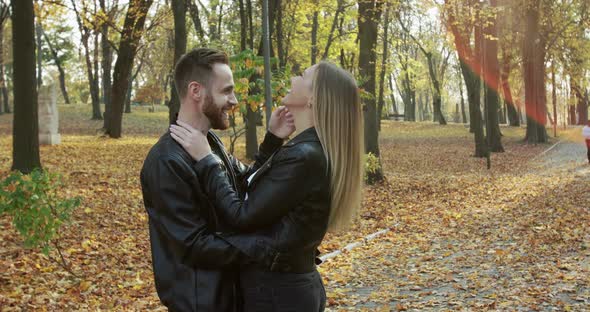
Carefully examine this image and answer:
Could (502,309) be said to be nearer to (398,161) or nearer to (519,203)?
(519,203)

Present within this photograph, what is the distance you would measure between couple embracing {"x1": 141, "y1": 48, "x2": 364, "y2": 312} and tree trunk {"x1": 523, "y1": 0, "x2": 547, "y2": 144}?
3367 cm

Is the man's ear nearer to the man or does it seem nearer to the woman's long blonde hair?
the man

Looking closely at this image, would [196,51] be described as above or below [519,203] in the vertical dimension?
above

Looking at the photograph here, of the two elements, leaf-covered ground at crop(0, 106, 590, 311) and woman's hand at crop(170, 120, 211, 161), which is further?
leaf-covered ground at crop(0, 106, 590, 311)

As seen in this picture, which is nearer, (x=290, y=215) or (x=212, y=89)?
(x=290, y=215)

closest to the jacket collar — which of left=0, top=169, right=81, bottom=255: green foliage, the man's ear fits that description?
the man's ear

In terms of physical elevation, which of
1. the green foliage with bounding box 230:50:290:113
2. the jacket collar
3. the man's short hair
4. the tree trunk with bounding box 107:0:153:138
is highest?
the tree trunk with bounding box 107:0:153:138

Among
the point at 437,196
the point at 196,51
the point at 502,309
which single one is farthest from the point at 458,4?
the point at 196,51

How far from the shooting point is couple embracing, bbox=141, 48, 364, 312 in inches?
98.9

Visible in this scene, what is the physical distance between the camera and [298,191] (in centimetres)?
254

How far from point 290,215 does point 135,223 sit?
29.4ft

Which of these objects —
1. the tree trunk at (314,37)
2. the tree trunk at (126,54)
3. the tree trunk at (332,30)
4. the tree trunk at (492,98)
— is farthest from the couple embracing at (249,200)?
the tree trunk at (314,37)

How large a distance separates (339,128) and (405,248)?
795 cm

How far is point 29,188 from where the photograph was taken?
7074 mm
